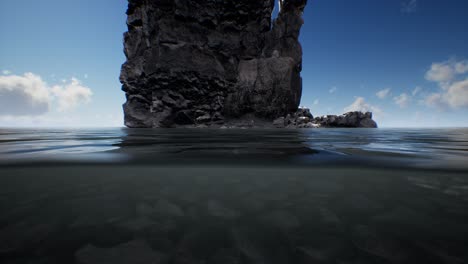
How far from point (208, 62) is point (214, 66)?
58.1 inches

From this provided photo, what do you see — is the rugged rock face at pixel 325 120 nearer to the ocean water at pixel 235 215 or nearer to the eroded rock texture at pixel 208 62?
the eroded rock texture at pixel 208 62

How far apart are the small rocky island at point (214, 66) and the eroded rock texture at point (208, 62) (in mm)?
183

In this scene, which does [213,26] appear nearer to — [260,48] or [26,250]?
[260,48]

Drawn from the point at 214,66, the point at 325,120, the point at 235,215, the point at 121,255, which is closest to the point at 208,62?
the point at 214,66

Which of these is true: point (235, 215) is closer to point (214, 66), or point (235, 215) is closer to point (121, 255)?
point (121, 255)

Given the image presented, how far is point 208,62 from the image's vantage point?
41.0 m

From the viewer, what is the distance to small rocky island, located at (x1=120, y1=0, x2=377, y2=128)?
39.5 metres

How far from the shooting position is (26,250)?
975 millimetres

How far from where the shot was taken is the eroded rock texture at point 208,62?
39.4 metres

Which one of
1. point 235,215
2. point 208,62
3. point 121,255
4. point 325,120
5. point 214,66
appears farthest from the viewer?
point 325,120

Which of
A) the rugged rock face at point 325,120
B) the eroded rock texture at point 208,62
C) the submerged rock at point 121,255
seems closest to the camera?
the submerged rock at point 121,255

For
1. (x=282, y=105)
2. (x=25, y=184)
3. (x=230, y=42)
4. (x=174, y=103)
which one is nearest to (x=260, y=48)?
(x=230, y=42)

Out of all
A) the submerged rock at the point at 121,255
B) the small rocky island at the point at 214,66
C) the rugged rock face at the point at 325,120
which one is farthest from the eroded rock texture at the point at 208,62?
the submerged rock at the point at 121,255

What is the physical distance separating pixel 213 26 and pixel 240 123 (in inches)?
866
